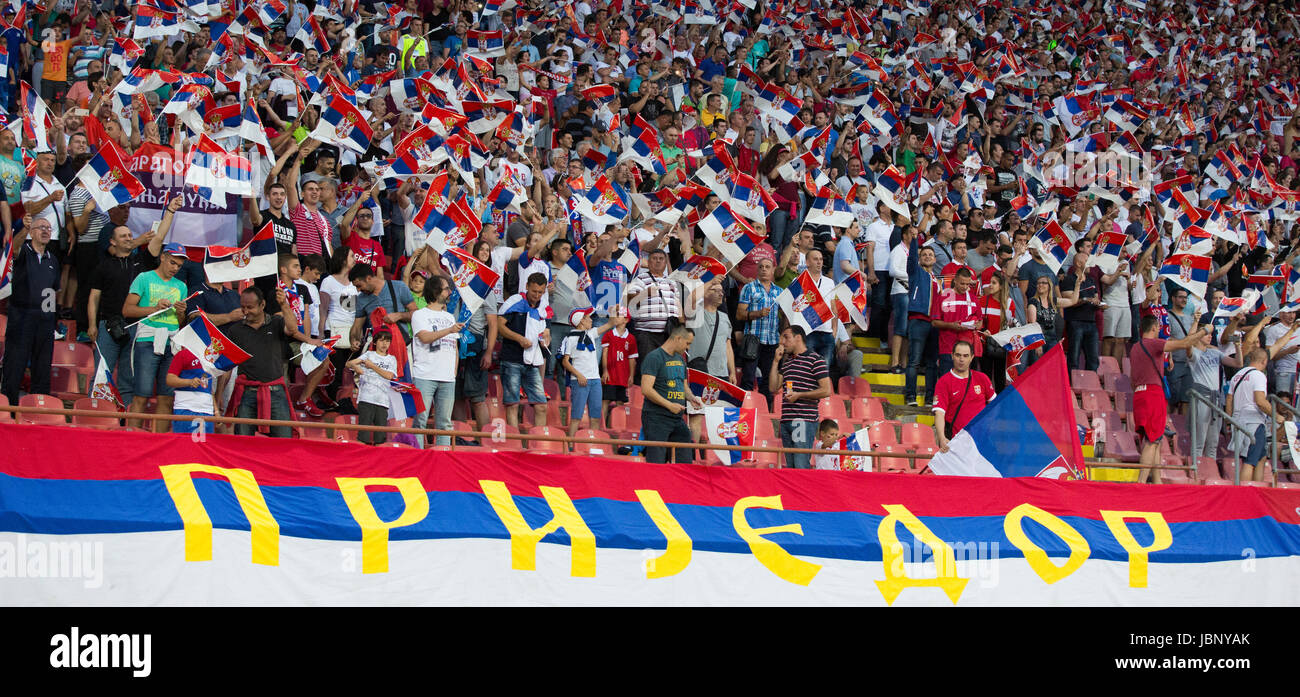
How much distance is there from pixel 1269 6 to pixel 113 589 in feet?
95.7

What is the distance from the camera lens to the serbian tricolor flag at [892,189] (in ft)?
54.6

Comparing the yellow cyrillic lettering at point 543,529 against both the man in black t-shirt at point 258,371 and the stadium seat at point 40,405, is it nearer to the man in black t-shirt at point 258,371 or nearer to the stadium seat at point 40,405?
the man in black t-shirt at point 258,371

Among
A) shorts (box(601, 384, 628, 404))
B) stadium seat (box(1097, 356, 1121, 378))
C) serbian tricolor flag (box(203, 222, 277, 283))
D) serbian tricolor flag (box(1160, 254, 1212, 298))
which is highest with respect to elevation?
serbian tricolor flag (box(1160, 254, 1212, 298))

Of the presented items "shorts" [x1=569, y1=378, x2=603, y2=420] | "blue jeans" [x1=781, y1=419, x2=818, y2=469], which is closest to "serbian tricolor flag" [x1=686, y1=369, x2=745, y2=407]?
"blue jeans" [x1=781, y1=419, x2=818, y2=469]

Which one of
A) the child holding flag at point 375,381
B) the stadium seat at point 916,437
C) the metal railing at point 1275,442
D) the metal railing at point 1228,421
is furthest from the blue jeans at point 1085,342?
the child holding flag at point 375,381

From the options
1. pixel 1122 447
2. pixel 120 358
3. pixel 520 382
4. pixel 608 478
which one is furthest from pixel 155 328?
pixel 1122 447

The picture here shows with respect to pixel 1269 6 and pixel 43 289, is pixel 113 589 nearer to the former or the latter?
pixel 43 289

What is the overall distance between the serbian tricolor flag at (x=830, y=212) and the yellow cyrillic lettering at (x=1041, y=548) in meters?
5.91

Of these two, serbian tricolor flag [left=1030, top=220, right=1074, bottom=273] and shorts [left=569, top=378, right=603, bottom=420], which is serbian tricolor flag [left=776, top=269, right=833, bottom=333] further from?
serbian tricolor flag [left=1030, top=220, right=1074, bottom=273]

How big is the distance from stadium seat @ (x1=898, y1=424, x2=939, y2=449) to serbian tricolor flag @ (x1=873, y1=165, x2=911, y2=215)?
372 centimetres

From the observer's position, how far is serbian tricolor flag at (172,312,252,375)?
33.0 ft

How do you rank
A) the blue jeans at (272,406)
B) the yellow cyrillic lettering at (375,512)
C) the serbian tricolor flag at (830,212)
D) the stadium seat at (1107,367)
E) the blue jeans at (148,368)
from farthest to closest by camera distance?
the stadium seat at (1107,367), the serbian tricolor flag at (830,212), the blue jeans at (148,368), the blue jeans at (272,406), the yellow cyrillic lettering at (375,512)

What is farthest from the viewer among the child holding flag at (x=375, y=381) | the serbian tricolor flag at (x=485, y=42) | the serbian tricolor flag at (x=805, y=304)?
the serbian tricolor flag at (x=485, y=42)

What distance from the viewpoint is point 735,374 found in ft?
45.9
